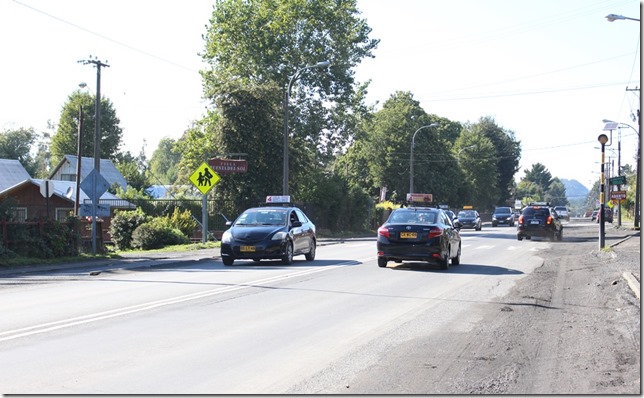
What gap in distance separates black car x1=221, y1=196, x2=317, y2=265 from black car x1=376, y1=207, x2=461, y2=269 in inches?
105

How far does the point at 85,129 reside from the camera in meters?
85.6

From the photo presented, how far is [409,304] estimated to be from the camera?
12328 millimetres

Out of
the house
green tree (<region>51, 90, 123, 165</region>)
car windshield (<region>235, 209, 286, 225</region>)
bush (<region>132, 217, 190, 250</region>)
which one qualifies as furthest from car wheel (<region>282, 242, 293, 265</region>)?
green tree (<region>51, 90, 123, 165</region>)

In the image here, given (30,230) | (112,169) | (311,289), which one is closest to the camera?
(311,289)

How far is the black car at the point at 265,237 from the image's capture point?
19.8m

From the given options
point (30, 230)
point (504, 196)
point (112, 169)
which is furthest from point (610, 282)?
point (504, 196)

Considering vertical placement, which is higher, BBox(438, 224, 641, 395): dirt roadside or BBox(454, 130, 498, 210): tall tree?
BBox(454, 130, 498, 210): tall tree

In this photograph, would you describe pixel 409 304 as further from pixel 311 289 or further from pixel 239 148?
pixel 239 148

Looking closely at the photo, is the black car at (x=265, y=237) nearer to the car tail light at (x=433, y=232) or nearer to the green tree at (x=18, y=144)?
the car tail light at (x=433, y=232)

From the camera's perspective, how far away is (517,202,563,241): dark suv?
37.2m

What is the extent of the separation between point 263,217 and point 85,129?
6968 cm

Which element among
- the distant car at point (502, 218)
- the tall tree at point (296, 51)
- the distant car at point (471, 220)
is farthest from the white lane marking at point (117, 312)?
the distant car at point (502, 218)

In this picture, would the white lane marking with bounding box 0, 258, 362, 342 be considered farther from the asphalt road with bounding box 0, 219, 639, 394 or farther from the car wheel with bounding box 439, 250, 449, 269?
the car wheel with bounding box 439, 250, 449, 269

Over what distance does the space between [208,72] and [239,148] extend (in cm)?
1252
